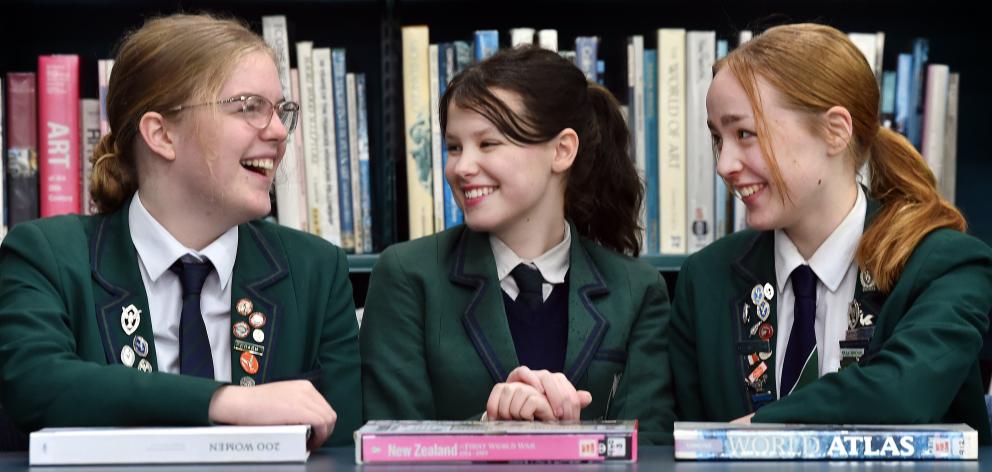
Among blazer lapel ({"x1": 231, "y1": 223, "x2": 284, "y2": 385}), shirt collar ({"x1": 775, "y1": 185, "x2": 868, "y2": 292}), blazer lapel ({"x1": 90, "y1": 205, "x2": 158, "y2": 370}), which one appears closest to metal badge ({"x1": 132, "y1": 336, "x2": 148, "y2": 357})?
blazer lapel ({"x1": 90, "y1": 205, "x2": 158, "y2": 370})

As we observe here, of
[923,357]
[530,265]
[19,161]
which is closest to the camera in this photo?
[923,357]

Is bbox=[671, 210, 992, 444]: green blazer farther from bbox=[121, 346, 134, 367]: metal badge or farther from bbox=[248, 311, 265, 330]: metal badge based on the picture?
bbox=[121, 346, 134, 367]: metal badge

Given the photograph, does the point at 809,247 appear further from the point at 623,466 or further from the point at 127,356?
the point at 127,356

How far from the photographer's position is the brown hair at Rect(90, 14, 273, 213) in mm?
1790

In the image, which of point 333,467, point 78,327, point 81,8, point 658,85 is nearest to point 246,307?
point 78,327

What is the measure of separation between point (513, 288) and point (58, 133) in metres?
0.97

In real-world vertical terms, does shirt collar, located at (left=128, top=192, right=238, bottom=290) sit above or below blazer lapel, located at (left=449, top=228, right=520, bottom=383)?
above

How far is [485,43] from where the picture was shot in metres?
2.38

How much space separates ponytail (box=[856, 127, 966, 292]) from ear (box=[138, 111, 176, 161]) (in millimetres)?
980

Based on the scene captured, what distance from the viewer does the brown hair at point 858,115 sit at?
67.7 inches

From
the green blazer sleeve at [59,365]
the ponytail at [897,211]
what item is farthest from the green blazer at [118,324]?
the ponytail at [897,211]

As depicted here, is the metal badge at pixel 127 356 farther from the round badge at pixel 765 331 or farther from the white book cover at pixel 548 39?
the white book cover at pixel 548 39

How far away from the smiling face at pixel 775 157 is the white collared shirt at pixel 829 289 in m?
0.05

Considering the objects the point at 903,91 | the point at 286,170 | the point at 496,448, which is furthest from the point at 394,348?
the point at 903,91
